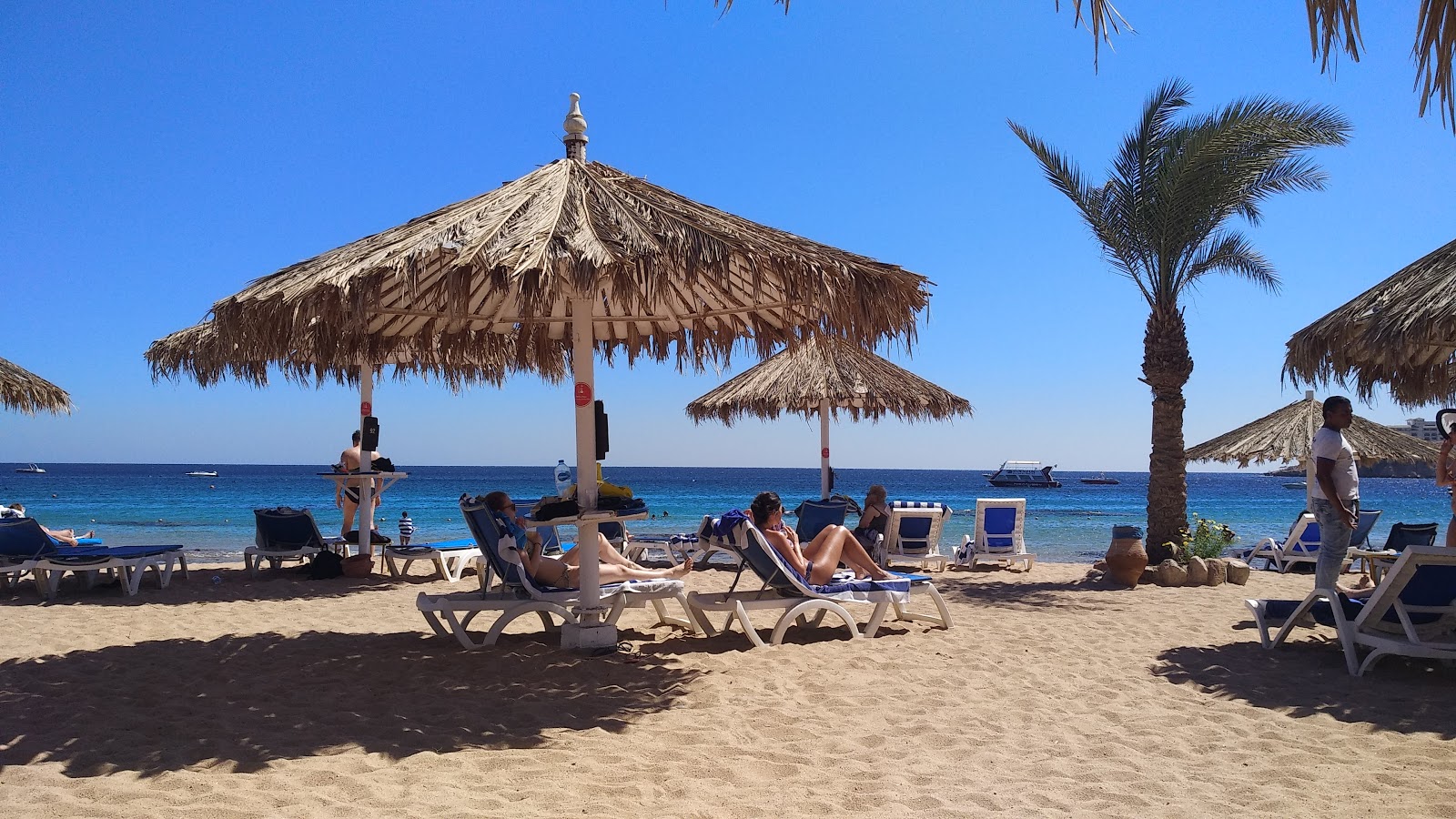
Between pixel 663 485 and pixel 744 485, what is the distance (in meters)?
6.65

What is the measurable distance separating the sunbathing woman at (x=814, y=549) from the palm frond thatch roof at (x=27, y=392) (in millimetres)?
9210

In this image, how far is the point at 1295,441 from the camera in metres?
12.1

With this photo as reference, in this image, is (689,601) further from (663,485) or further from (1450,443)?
(663,485)

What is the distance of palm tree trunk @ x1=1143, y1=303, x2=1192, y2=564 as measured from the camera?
9.54 m

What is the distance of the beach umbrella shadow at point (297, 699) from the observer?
Answer: 11.5 ft

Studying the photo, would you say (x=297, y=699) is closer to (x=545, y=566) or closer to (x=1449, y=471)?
(x=545, y=566)

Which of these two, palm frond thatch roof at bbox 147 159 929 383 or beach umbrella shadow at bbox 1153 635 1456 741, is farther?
palm frond thatch roof at bbox 147 159 929 383

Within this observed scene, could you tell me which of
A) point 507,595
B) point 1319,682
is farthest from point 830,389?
point 1319,682

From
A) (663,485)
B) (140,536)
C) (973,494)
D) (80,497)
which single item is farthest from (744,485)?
(140,536)

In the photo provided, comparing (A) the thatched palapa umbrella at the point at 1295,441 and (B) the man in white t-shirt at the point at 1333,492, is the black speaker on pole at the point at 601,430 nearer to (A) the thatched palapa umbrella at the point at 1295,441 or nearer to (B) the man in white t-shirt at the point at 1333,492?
(B) the man in white t-shirt at the point at 1333,492

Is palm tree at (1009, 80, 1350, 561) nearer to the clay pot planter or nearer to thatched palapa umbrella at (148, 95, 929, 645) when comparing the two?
the clay pot planter

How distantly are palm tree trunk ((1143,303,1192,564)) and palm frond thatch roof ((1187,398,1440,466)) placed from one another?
234cm

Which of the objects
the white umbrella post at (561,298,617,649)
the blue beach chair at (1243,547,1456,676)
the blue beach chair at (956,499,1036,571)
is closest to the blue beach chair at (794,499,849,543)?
the blue beach chair at (956,499,1036,571)

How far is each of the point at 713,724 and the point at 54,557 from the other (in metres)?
6.89
